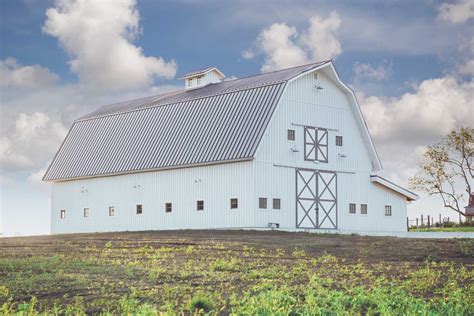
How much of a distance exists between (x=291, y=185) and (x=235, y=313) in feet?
83.2

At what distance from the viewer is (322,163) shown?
3800 cm

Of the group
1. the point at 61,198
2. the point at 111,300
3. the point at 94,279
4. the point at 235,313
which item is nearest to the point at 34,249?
the point at 94,279

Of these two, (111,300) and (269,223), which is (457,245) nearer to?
(269,223)

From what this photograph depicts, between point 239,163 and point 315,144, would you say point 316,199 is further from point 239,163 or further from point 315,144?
point 239,163

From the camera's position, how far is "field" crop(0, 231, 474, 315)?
11875 mm

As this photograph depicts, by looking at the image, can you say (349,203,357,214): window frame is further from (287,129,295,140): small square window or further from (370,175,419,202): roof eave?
(287,129,295,140): small square window

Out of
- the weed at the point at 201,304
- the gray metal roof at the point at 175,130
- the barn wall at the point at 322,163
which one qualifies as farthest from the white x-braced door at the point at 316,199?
the weed at the point at 201,304

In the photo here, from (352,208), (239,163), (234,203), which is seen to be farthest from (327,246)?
(352,208)

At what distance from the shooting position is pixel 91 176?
42.6 m

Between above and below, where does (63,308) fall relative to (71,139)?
below

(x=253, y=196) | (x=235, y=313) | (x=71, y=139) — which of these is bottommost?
(x=235, y=313)

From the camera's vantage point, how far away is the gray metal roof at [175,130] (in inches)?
1384

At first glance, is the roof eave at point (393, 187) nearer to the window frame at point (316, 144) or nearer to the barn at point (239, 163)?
the barn at point (239, 163)

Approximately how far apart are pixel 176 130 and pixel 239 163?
519 cm
